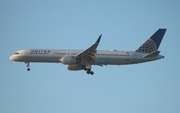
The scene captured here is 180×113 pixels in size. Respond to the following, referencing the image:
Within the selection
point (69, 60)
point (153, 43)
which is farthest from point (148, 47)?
point (69, 60)

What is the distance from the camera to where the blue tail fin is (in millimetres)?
89619

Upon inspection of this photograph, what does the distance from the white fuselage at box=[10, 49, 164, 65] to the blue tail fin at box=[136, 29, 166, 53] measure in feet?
8.51

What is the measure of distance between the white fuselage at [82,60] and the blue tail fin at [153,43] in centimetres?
259

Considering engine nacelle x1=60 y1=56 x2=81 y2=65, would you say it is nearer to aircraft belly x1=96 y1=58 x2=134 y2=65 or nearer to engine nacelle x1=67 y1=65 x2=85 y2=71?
engine nacelle x1=67 y1=65 x2=85 y2=71

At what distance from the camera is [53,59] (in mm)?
85062

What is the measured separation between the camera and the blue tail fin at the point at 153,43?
294ft

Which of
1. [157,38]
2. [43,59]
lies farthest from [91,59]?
[157,38]

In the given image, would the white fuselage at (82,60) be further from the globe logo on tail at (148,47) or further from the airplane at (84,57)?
the globe logo on tail at (148,47)

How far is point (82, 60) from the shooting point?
84.9 metres

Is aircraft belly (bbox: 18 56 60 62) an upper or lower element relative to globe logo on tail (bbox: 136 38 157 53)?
lower

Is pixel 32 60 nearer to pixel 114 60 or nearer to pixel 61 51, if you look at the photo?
pixel 61 51

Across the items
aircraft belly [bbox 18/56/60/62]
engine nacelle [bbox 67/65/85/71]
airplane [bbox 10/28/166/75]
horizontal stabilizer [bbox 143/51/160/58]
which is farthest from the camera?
engine nacelle [bbox 67/65/85/71]

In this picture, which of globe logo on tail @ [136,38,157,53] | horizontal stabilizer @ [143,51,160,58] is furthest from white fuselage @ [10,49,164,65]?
globe logo on tail @ [136,38,157,53]

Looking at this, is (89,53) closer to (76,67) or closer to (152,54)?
(76,67)
